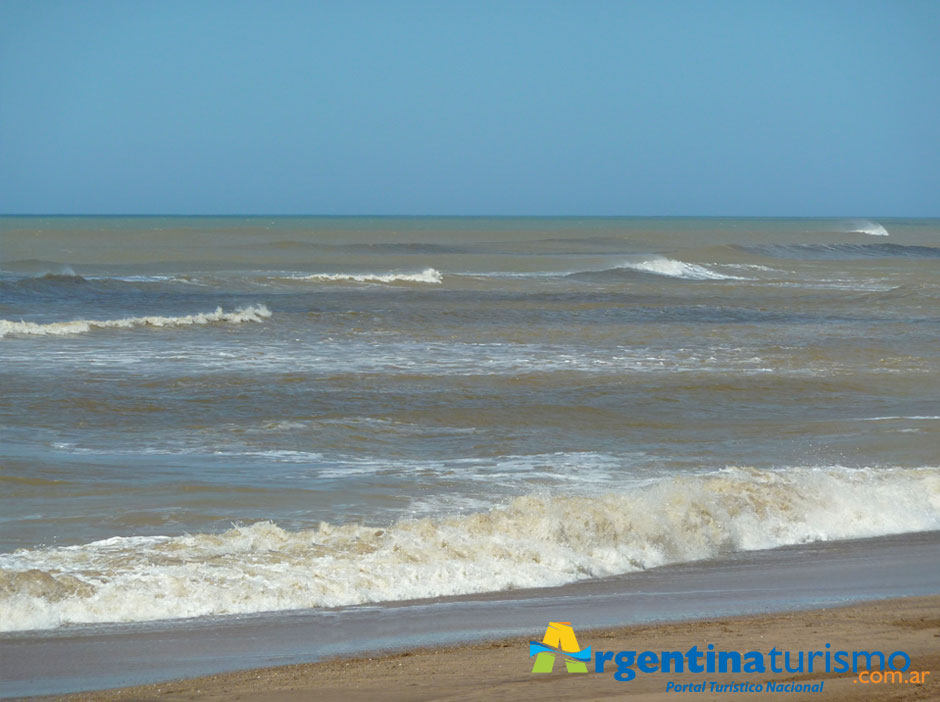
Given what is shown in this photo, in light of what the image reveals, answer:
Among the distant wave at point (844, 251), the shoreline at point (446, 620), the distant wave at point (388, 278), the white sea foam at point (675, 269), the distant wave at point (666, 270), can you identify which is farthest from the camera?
the distant wave at point (844, 251)

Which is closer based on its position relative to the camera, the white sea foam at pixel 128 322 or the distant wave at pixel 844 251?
the white sea foam at pixel 128 322

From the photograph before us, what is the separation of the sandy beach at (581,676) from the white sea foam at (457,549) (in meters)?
1.22

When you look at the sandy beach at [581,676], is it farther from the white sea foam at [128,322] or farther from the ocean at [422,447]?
the white sea foam at [128,322]

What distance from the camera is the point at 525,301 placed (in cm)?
2680

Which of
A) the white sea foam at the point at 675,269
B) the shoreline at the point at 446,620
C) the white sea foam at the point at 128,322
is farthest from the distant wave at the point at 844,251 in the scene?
the shoreline at the point at 446,620

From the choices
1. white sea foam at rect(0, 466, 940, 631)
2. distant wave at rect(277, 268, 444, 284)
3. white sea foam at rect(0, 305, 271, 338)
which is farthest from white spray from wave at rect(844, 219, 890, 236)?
white sea foam at rect(0, 466, 940, 631)

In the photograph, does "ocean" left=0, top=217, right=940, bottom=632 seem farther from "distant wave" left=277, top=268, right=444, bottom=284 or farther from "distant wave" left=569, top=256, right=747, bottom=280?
"distant wave" left=569, top=256, right=747, bottom=280

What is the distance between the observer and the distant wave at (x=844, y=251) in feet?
192

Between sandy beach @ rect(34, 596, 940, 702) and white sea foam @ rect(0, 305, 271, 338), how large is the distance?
15.7 meters

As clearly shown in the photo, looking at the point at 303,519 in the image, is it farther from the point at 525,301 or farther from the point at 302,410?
the point at 525,301

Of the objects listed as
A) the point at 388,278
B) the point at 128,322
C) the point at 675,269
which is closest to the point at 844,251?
the point at 675,269

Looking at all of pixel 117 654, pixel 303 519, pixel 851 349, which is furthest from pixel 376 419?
pixel 851 349

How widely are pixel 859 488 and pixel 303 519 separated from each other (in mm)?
4210

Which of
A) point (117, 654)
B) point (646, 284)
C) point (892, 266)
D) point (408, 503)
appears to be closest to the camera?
point (117, 654)
